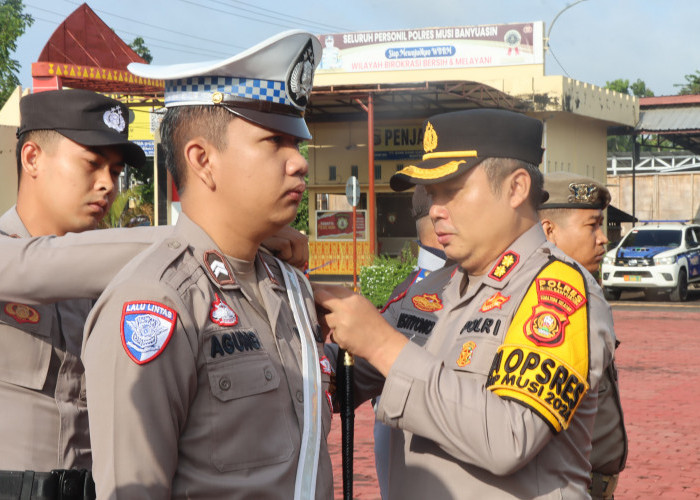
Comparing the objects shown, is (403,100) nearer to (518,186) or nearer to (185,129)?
(518,186)

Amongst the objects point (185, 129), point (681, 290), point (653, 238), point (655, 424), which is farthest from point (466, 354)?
point (653, 238)

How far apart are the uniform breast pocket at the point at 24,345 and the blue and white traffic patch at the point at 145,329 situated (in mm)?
945

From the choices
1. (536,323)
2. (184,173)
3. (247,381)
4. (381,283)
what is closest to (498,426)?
(536,323)

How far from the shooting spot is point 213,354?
190 cm

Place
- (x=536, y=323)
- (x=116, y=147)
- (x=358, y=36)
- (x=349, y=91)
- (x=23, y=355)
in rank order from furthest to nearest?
(x=358, y=36) → (x=349, y=91) → (x=116, y=147) → (x=23, y=355) → (x=536, y=323)

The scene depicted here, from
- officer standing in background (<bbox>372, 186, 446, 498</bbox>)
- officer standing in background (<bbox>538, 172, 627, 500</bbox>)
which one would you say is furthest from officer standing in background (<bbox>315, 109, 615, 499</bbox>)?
officer standing in background (<bbox>538, 172, 627, 500</bbox>)

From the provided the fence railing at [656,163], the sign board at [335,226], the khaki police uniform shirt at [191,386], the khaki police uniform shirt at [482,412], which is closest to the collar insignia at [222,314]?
the khaki police uniform shirt at [191,386]

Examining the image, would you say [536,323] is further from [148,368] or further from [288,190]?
[148,368]

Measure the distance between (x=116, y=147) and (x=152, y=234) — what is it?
2.96 ft

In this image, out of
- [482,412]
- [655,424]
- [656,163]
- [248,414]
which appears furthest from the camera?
[656,163]

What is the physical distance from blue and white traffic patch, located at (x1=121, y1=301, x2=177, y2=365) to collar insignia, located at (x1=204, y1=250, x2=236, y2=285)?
21cm

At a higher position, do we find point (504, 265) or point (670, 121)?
point (670, 121)

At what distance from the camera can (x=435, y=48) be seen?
29.8m

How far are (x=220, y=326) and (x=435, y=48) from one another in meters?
28.9
